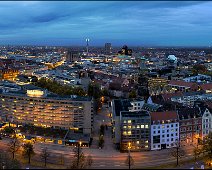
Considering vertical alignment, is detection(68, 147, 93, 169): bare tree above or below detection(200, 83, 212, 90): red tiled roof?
below

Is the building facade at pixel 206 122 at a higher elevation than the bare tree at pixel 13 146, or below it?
higher

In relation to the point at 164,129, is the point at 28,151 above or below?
below

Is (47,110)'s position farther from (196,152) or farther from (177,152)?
(196,152)

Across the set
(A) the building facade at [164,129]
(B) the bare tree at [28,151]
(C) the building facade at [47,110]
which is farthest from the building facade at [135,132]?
(B) the bare tree at [28,151]

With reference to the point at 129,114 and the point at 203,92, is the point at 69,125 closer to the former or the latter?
the point at 129,114

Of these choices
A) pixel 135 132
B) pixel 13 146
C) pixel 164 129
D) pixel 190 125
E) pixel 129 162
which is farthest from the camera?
pixel 190 125

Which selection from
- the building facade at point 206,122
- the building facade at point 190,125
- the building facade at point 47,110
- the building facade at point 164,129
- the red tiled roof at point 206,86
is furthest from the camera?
the red tiled roof at point 206,86

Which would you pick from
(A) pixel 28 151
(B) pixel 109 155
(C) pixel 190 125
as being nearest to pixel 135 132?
(B) pixel 109 155

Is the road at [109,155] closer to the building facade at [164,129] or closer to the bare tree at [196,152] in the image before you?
the bare tree at [196,152]

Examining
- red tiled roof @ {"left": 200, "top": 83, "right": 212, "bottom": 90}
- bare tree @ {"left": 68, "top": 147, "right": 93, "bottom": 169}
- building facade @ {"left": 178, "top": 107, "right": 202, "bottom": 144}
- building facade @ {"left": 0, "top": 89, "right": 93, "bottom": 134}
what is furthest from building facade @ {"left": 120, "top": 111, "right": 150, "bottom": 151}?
red tiled roof @ {"left": 200, "top": 83, "right": 212, "bottom": 90}

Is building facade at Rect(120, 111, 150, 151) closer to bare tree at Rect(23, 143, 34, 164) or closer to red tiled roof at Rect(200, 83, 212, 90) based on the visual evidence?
bare tree at Rect(23, 143, 34, 164)
